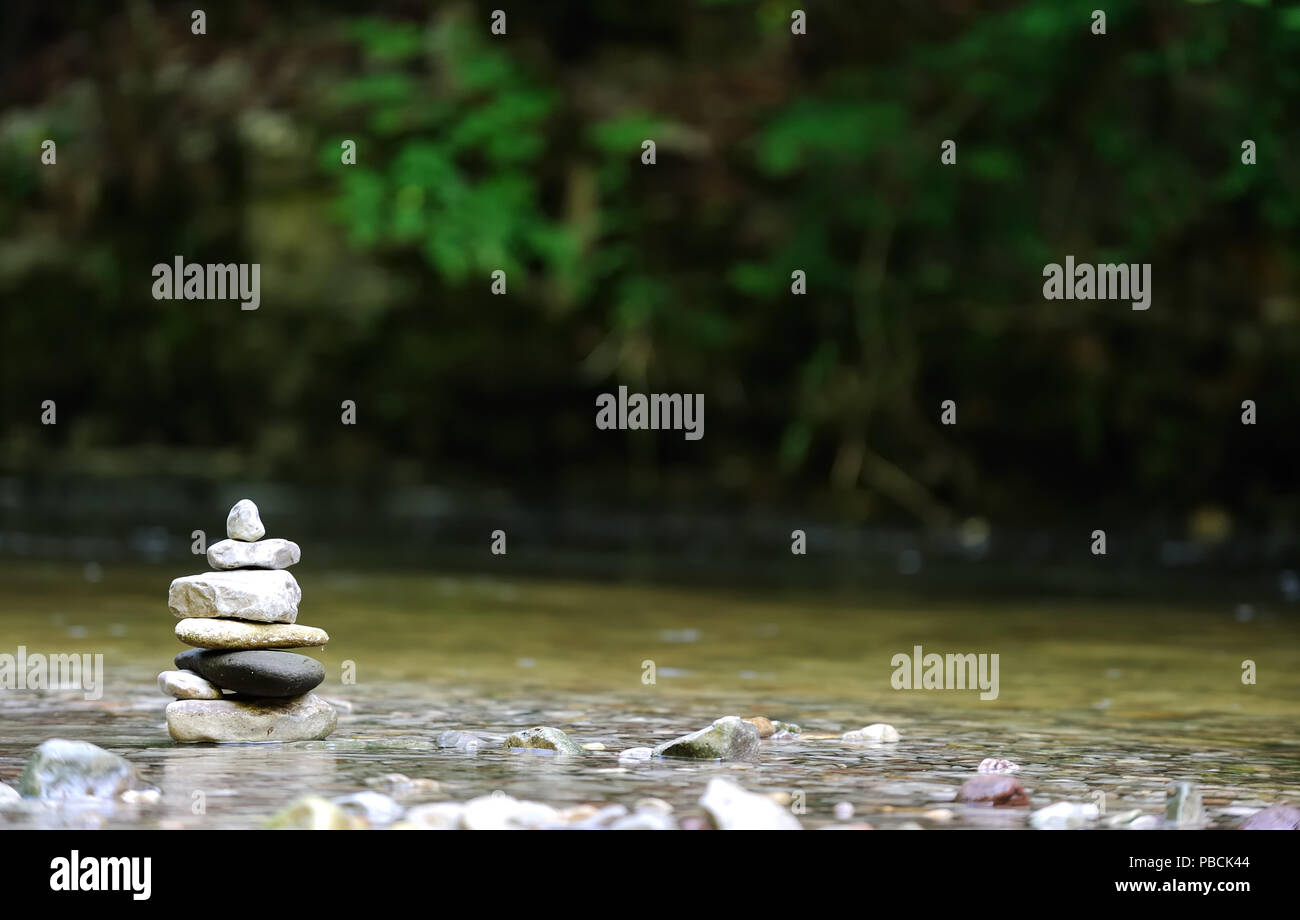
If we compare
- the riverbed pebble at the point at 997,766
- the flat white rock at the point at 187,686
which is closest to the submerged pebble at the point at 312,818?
the flat white rock at the point at 187,686

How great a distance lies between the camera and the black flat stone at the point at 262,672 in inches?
214

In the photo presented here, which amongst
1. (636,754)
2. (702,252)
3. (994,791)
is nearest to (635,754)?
(636,754)

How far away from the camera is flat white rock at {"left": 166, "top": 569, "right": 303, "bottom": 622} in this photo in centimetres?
554

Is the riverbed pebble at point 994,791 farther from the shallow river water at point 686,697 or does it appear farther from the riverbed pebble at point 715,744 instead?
the riverbed pebble at point 715,744

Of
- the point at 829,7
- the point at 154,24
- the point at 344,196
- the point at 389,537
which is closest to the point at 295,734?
the point at 389,537

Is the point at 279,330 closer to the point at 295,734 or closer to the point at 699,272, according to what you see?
the point at 699,272

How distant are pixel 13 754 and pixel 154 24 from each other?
53.1ft

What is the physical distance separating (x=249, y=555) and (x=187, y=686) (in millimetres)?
476

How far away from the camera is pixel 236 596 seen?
5.54 m

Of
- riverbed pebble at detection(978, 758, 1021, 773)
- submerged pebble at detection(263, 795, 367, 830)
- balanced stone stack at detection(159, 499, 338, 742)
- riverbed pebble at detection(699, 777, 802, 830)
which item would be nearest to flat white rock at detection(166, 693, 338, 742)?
balanced stone stack at detection(159, 499, 338, 742)

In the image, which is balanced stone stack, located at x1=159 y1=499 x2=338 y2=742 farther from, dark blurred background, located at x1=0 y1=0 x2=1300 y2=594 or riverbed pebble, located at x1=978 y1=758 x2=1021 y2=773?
dark blurred background, located at x1=0 y1=0 x2=1300 y2=594

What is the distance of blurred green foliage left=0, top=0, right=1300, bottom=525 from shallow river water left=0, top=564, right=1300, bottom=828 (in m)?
4.93

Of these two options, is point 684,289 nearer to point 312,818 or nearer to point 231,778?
point 231,778
